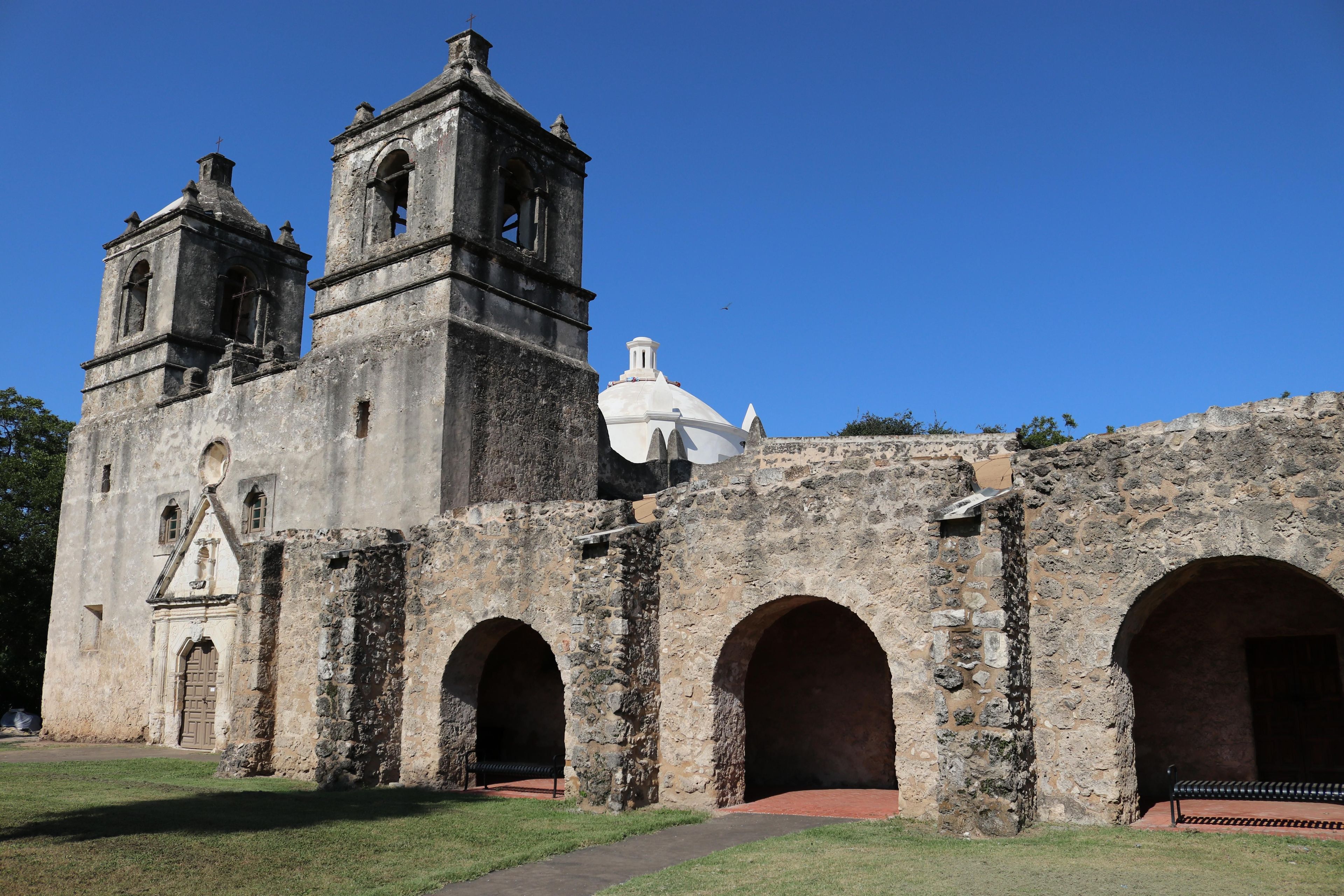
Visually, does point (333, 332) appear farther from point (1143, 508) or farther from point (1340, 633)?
point (1340, 633)

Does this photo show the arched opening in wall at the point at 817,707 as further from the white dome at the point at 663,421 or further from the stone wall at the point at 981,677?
the white dome at the point at 663,421

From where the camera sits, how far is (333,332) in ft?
61.7

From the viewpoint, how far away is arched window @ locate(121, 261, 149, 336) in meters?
24.5

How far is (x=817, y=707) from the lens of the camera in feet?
42.2

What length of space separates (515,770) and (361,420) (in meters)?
7.57

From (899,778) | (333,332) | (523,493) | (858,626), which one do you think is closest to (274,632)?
(523,493)

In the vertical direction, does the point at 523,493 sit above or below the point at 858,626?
above

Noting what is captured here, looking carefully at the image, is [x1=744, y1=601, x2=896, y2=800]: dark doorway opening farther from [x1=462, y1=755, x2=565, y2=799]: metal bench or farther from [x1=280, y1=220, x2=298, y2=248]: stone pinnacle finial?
[x1=280, y1=220, x2=298, y2=248]: stone pinnacle finial

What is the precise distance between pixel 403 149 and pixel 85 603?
510 inches

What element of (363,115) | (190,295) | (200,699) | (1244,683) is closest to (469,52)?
(363,115)

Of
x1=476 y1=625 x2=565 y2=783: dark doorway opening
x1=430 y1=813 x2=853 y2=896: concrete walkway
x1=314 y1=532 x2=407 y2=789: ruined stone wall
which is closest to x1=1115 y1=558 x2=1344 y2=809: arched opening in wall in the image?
x1=430 y1=813 x2=853 y2=896: concrete walkway

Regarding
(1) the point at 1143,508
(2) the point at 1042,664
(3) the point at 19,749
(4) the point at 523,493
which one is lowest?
(3) the point at 19,749

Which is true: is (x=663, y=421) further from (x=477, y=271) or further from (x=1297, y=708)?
(x=1297, y=708)

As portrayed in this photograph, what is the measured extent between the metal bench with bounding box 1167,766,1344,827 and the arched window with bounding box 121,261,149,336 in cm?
2360
